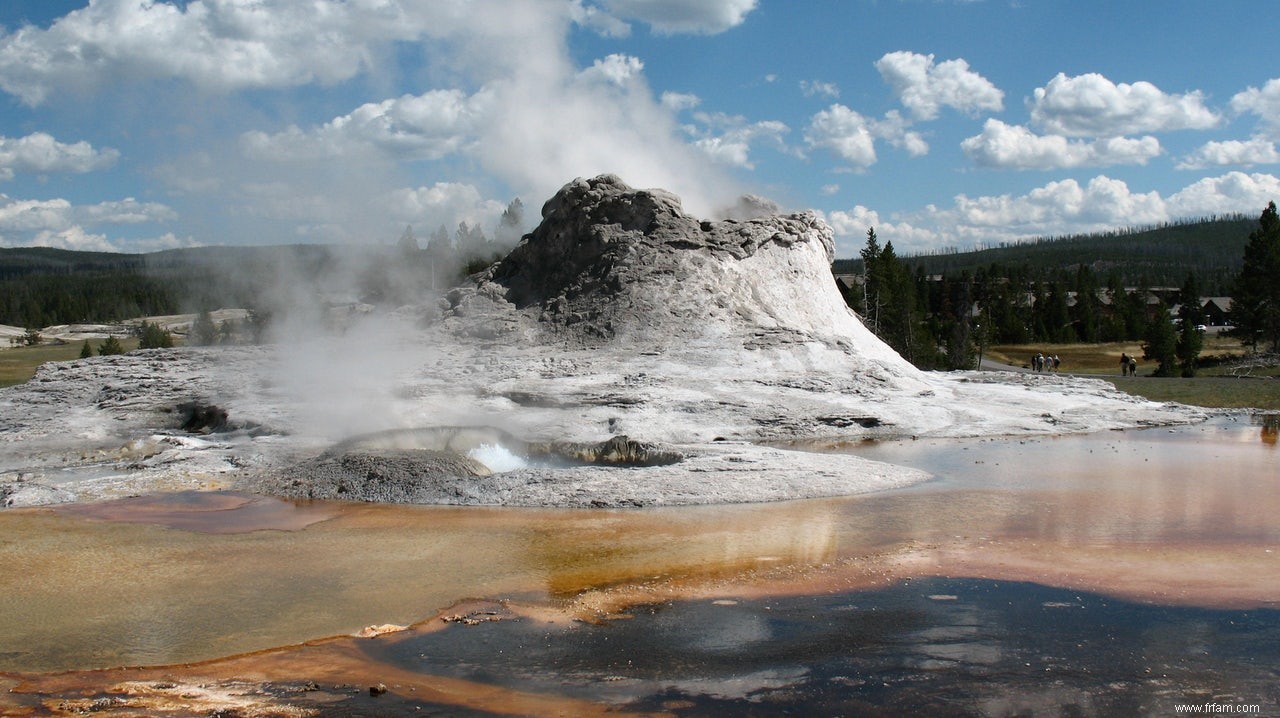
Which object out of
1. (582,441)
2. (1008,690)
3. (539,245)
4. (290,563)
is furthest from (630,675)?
(539,245)

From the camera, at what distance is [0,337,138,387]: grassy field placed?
126 feet

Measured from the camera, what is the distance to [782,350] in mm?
19266

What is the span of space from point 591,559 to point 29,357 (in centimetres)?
5057

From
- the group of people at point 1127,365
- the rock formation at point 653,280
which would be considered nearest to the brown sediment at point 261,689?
the rock formation at point 653,280

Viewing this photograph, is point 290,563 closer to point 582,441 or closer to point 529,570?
point 529,570

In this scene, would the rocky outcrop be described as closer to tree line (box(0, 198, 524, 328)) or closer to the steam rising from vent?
tree line (box(0, 198, 524, 328))

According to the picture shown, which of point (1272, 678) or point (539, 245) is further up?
point (539, 245)

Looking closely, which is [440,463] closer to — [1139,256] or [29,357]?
[29,357]

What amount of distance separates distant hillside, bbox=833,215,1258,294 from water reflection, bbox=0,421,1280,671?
308ft

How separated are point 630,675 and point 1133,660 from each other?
3082 millimetres

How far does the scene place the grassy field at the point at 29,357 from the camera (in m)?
38.6

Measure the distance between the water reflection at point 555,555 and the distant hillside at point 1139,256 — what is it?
93.9m

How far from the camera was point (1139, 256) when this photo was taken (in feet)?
440

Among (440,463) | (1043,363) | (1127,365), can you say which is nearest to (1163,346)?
(1127,365)
